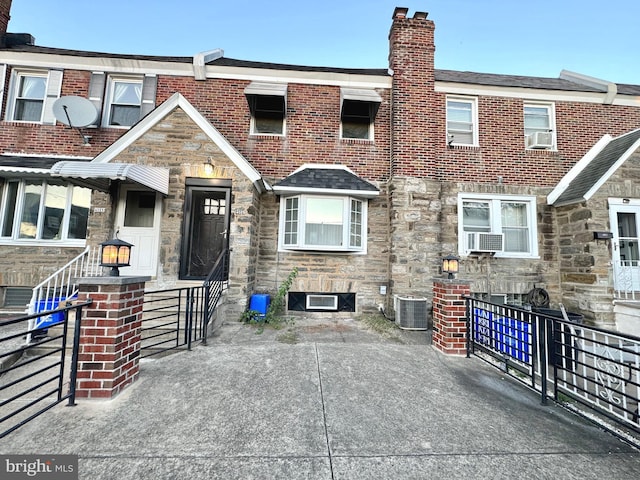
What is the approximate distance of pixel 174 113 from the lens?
609 centimetres

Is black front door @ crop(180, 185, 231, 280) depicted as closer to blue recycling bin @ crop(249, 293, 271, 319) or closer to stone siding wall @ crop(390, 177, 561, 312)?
blue recycling bin @ crop(249, 293, 271, 319)

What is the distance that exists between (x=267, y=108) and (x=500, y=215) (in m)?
7.26

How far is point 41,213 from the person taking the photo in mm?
6629

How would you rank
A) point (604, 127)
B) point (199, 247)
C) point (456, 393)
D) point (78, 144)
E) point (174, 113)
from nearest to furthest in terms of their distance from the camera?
point (456, 393)
point (174, 113)
point (199, 247)
point (78, 144)
point (604, 127)

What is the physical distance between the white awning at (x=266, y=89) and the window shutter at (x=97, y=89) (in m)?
3.97

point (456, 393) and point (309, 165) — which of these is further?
point (309, 165)

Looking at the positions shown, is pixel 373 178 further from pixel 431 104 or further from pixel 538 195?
pixel 538 195

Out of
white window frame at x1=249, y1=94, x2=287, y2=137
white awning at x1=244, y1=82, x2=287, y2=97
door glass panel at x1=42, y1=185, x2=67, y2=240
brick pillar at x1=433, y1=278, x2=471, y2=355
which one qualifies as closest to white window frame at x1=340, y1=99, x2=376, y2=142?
white window frame at x1=249, y1=94, x2=287, y2=137

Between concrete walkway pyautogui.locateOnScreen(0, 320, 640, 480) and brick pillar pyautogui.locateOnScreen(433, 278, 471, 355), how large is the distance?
0.65 metres

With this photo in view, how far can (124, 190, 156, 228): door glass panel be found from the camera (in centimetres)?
629

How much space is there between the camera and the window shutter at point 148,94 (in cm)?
733

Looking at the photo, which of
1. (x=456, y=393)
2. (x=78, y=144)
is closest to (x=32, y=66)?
(x=78, y=144)

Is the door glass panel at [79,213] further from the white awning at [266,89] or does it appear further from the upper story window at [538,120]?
the upper story window at [538,120]

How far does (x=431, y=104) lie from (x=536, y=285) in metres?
5.75
